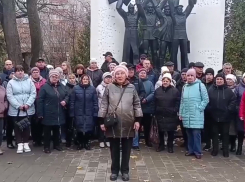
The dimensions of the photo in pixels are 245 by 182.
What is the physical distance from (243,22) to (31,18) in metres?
10.2

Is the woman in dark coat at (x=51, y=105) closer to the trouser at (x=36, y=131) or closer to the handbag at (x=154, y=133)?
the trouser at (x=36, y=131)

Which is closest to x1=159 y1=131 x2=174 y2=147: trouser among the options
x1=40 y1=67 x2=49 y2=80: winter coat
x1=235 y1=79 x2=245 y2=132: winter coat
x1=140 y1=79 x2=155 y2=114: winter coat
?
x1=140 y1=79 x2=155 y2=114: winter coat

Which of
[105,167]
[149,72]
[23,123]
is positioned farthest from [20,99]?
[149,72]

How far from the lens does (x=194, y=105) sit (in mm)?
7668

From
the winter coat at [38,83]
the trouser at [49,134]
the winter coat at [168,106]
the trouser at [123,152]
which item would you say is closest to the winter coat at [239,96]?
the winter coat at [168,106]

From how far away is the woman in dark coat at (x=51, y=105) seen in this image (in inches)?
314

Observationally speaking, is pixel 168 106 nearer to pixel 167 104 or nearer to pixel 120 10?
pixel 167 104

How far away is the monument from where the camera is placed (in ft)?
38.3

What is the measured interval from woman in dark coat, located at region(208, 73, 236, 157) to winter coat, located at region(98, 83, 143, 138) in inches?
93.2

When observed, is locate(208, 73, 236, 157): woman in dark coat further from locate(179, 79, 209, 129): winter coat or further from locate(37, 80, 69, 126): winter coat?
locate(37, 80, 69, 126): winter coat

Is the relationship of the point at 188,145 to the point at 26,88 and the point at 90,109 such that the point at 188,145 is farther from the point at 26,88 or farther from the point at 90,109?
the point at 26,88

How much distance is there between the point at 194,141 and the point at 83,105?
2.42 metres

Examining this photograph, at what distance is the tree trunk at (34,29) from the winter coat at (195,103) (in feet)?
40.6

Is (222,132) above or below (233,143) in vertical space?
above
